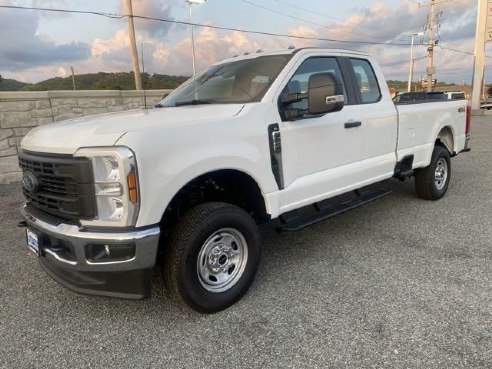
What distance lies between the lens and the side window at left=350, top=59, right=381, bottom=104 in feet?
14.2

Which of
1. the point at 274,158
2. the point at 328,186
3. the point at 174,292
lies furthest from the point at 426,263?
the point at 174,292

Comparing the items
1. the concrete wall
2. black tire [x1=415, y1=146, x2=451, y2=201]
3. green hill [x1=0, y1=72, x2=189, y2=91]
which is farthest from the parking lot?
green hill [x1=0, y1=72, x2=189, y2=91]

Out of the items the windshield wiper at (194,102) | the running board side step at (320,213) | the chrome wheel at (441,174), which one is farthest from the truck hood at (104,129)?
the chrome wheel at (441,174)

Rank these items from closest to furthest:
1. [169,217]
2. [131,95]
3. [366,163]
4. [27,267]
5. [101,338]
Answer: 1. [101,338]
2. [169,217]
3. [27,267]
4. [366,163]
5. [131,95]

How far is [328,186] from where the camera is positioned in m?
3.77

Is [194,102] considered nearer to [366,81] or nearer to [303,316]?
[366,81]

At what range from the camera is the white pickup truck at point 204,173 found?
8.04 ft

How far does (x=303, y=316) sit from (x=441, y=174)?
4.06 m

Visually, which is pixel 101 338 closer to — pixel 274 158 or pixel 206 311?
pixel 206 311

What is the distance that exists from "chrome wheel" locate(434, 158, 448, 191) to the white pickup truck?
1.80 meters

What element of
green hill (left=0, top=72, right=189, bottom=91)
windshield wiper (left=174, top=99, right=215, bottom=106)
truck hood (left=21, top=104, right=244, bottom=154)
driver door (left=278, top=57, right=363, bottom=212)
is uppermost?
green hill (left=0, top=72, right=189, bottom=91)

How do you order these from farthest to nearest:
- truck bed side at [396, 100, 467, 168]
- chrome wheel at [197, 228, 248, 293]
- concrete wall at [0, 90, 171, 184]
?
1. concrete wall at [0, 90, 171, 184]
2. truck bed side at [396, 100, 467, 168]
3. chrome wheel at [197, 228, 248, 293]

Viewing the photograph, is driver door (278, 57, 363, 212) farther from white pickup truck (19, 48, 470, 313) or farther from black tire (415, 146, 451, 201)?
black tire (415, 146, 451, 201)

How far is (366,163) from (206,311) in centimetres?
237
